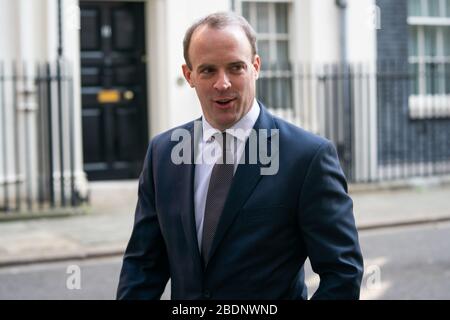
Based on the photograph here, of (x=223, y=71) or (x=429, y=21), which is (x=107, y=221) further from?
(x=223, y=71)

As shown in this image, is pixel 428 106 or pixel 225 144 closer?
pixel 225 144

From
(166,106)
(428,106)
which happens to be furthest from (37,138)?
(428,106)

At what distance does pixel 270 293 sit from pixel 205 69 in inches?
26.6

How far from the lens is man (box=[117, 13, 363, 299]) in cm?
232

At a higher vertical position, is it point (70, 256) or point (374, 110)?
point (374, 110)

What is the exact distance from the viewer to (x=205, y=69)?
236 cm

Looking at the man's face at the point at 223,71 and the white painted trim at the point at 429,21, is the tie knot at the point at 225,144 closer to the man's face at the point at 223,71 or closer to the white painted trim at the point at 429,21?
the man's face at the point at 223,71

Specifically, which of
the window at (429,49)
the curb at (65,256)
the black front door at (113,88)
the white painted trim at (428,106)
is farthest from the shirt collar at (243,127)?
the window at (429,49)

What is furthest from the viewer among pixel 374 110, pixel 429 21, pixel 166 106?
pixel 429 21

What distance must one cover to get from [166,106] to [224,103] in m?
9.33

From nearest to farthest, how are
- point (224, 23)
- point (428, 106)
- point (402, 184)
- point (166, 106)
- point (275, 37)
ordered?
point (224, 23), point (166, 106), point (402, 184), point (275, 37), point (428, 106)

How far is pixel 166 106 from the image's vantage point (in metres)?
11.6
